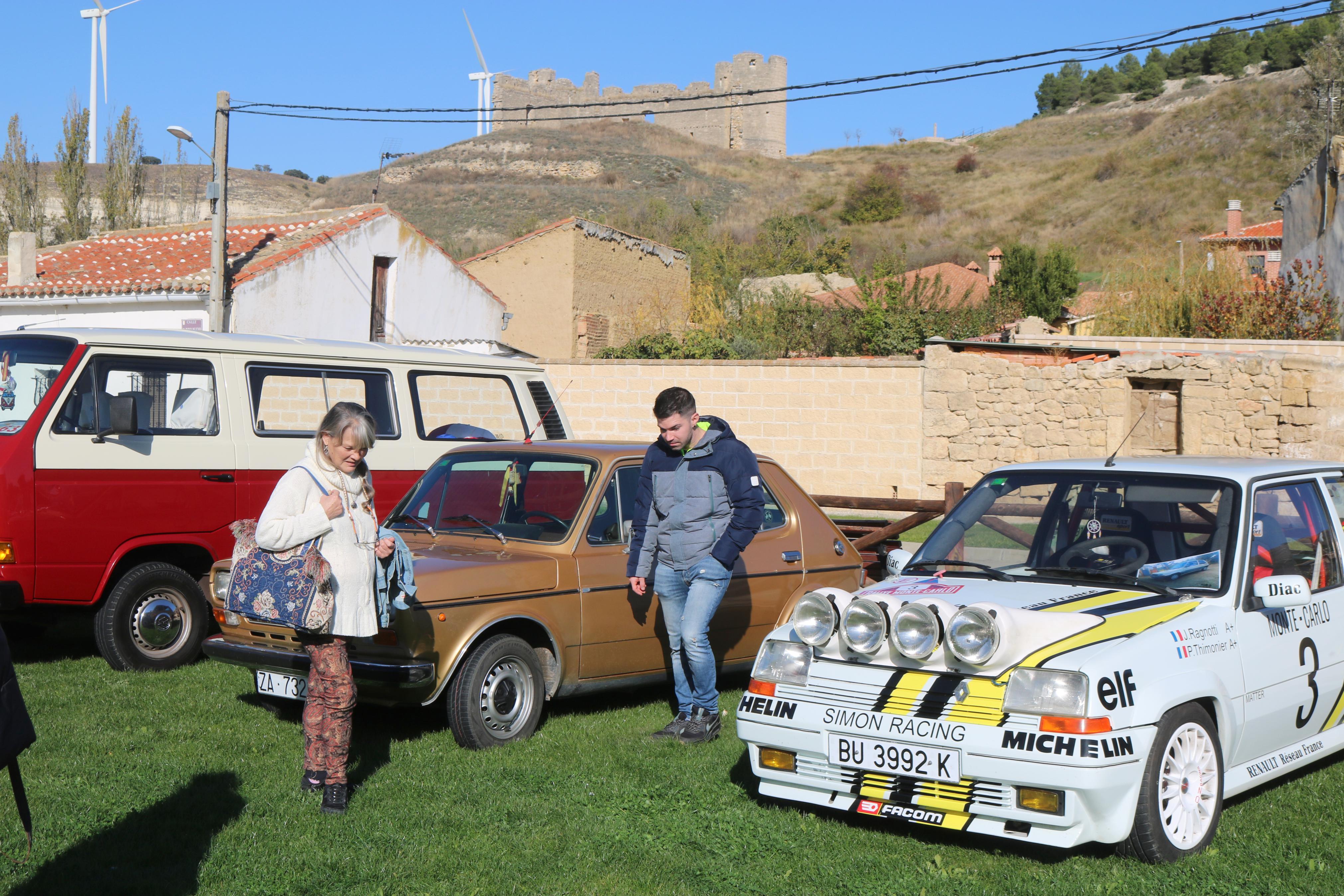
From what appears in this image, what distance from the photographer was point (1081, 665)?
14.0 ft

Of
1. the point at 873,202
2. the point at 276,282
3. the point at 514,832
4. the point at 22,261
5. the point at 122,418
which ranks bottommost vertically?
the point at 514,832

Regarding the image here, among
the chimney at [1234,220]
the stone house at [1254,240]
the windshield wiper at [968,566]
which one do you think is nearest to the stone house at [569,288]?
the stone house at [1254,240]

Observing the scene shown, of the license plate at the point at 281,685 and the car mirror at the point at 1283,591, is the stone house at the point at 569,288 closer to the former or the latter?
the license plate at the point at 281,685

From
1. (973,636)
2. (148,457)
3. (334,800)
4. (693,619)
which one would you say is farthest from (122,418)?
(973,636)

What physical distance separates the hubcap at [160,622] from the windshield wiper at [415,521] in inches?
82.8

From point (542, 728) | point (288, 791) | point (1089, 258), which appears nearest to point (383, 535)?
point (288, 791)

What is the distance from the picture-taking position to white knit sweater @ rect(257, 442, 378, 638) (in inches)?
188

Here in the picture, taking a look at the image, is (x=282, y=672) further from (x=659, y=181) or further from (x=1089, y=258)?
(x=659, y=181)

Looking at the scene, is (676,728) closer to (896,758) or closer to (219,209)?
(896,758)

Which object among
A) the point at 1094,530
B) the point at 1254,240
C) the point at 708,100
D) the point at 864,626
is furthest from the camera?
the point at 708,100

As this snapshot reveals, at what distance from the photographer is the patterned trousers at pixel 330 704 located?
4969 millimetres

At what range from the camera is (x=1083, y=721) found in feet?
13.6

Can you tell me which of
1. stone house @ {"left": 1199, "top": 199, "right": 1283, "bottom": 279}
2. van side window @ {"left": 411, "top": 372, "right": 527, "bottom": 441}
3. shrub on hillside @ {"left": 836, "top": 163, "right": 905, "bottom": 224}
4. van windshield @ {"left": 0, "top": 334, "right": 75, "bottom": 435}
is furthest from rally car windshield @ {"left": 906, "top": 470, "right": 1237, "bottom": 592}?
shrub on hillside @ {"left": 836, "top": 163, "right": 905, "bottom": 224}

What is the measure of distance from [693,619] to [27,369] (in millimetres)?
4770
